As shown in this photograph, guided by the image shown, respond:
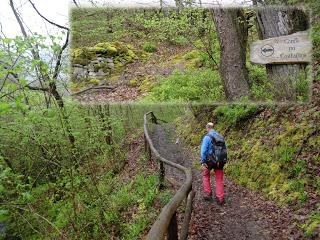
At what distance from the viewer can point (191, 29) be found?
4.99m

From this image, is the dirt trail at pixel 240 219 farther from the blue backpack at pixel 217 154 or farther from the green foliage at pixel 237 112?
the green foliage at pixel 237 112

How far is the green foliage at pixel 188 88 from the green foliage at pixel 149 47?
0.33 metres

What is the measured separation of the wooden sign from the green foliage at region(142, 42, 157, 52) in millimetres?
1086

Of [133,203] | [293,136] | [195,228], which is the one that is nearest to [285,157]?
Result: [293,136]

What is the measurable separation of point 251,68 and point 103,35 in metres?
2.52

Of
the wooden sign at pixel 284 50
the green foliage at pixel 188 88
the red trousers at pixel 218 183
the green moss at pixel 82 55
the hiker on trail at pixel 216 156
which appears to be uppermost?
the green moss at pixel 82 55

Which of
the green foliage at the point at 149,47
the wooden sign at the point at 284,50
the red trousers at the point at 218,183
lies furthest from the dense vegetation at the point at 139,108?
the red trousers at the point at 218,183

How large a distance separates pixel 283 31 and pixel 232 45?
58.9 inches

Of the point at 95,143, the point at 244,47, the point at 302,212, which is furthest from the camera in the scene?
the point at 95,143

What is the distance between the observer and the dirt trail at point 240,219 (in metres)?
6.23

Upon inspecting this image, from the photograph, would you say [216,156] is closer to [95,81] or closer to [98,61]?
[95,81]

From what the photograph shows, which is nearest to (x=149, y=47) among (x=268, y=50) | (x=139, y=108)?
(x=268, y=50)

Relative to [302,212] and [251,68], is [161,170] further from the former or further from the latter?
[251,68]

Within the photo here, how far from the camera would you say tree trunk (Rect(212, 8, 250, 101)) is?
17.4ft
